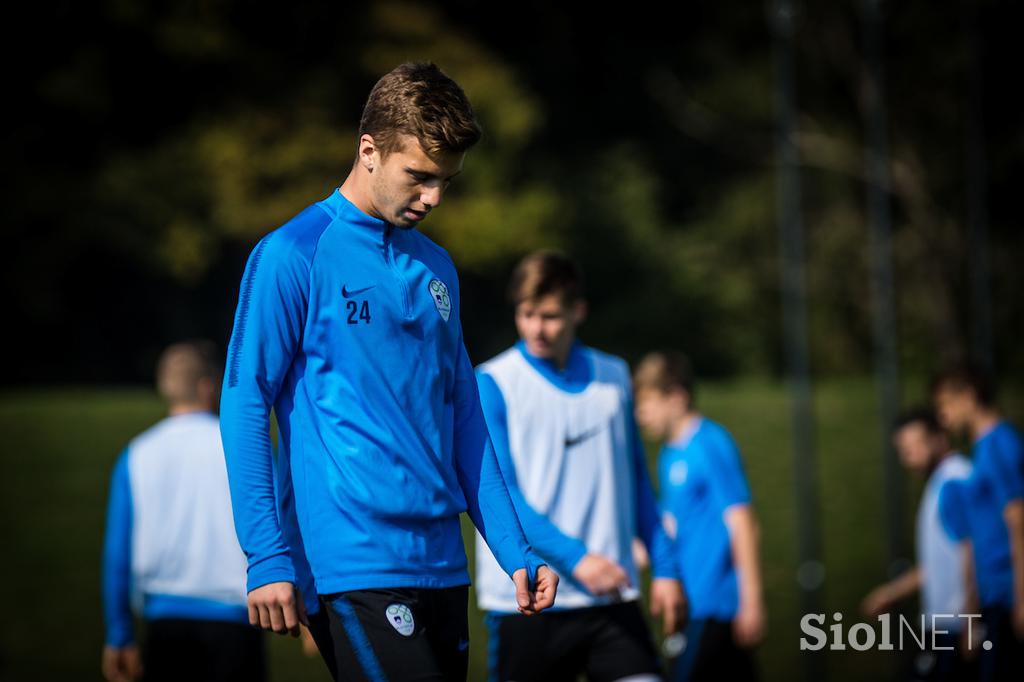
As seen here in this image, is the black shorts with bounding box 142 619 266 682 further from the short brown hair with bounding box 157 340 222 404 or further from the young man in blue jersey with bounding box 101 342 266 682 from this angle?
the short brown hair with bounding box 157 340 222 404

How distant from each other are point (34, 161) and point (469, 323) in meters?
6.56

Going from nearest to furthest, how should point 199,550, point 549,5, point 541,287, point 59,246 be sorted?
point 541,287, point 199,550, point 59,246, point 549,5

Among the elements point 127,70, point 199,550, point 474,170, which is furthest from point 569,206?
point 199,550

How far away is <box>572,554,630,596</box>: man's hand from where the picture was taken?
4.61m

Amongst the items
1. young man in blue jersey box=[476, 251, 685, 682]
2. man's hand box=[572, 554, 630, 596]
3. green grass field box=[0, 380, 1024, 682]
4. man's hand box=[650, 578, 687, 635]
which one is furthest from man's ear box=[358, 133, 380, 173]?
green grass field box=[0, 380, 1024, 682]

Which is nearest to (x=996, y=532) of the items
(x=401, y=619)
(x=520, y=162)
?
(x=401, y=619)

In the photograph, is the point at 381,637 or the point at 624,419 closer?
the point at 381,637

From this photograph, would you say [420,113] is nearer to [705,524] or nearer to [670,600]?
[670,600]

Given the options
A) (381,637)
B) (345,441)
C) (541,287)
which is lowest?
(381,637)

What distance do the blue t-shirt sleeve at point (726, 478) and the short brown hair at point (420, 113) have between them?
415cm

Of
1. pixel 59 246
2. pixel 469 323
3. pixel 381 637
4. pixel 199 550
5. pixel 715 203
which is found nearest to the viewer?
pixel 381 637

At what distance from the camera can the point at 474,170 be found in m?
20.5

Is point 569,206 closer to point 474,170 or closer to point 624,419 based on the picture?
point 474,170

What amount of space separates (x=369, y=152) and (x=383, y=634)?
1.05 m
